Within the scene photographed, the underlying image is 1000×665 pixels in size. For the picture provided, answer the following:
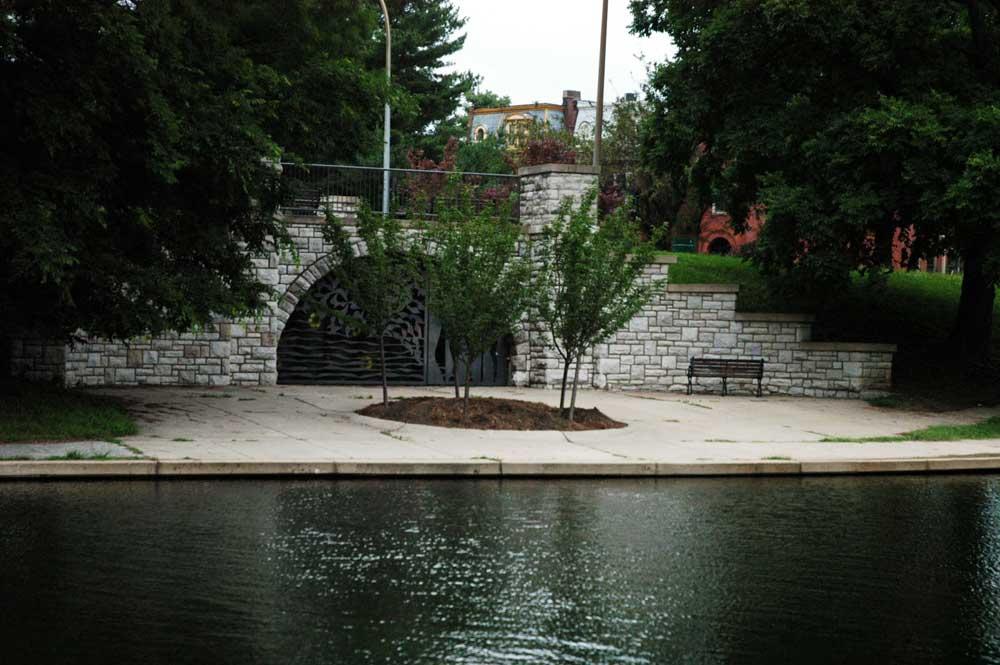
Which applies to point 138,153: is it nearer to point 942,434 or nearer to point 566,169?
point 566,169

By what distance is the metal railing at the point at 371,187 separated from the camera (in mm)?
24500

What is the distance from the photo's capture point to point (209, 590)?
7785 millimetres

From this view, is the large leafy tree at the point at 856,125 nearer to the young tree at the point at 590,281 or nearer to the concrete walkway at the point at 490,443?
the concrete walkway at the point at 490,443

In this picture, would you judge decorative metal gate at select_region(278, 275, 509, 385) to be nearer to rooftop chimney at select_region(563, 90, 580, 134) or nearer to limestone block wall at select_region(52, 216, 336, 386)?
limestone block wall at select_region(52, 216, 336, 386)

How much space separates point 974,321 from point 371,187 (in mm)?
13371

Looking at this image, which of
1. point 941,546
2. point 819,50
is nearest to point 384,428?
point 941,546

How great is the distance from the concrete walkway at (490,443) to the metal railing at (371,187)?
156 inches

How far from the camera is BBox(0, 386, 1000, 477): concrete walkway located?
13.4 metres

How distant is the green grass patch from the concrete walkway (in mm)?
444

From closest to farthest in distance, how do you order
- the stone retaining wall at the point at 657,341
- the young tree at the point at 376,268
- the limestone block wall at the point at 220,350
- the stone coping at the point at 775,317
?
the young tree at the point at 376,268
the limestone block wall at the point at 220,350
the stone retaining wall at the point at 657,341
the stone coping at the point at 775,317

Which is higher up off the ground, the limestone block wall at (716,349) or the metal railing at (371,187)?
the metal railing at (371,187)

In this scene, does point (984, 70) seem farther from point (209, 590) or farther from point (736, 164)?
point (209, 590)

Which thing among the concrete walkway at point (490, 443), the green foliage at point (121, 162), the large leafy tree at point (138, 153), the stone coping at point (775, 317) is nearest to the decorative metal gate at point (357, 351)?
the concrete walkway at point (490, 443)

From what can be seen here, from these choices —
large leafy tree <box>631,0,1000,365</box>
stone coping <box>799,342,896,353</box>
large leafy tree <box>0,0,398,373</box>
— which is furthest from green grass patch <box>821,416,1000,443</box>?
large leafy tree <box>0,0,398,373</box>
